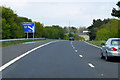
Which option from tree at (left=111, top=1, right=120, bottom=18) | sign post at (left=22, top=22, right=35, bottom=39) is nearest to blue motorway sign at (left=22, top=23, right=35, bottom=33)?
sign post at (left=22, top=22, right=35, bottom=39)

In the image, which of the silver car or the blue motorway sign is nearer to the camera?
the silver car

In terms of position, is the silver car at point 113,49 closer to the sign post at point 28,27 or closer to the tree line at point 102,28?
the tree line at point 102,28

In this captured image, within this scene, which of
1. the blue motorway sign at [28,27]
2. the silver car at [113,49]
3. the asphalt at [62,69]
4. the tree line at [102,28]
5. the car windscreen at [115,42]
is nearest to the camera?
the asphalt at [62,69]

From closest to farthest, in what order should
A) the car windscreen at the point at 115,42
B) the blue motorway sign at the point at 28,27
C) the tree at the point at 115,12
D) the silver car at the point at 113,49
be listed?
the silver car at the point at 113,49, the car windscreen at the point at 115,42, the tree at the point at 115,12, the blue motorway sign at the point at 28,27

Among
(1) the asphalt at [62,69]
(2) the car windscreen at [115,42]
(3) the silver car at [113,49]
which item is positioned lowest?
A: (1) the asphalt at [62,69]

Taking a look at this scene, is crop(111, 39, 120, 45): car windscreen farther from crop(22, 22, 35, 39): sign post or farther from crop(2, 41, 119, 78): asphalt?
crop(22, 22, 35, 39): sign post

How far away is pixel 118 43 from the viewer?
15859 mm

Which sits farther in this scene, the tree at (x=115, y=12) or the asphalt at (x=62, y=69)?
the tree at (x=115, y=12)

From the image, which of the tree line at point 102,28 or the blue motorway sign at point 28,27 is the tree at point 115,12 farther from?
the blue motorway sign at point 28,27

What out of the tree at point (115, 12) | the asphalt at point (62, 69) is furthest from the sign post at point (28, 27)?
the asphalt at point (62, 69)

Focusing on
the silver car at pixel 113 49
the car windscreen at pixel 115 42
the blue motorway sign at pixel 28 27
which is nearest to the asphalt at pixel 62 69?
the silver car at pixel 113 49

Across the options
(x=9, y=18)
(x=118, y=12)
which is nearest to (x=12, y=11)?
(x=9, y=18)

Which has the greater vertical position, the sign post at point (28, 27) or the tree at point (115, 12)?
the tree at point (115, 12)

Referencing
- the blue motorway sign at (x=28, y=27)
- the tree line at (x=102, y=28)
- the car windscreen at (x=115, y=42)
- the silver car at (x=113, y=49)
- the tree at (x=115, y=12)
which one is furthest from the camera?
the blue motorway sign at (x=28, y=27)
